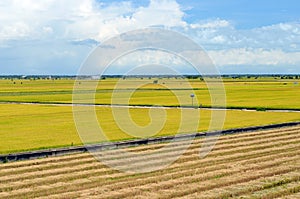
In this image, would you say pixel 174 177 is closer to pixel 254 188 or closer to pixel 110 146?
pixel 254 188

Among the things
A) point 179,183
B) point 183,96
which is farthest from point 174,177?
point 183,96

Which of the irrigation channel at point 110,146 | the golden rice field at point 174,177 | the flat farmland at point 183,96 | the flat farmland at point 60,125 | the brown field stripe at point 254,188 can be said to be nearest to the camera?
the brown field stripe at point 254,188

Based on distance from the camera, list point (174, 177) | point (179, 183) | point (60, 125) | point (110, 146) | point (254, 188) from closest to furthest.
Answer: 1. point (254, 188)
2. point (179, 183)
3. point (174, 177)
4. point (110, 146)
5. point (60, 125)

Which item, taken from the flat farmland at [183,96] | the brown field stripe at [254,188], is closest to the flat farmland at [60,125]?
the flat farmland at [183,96]

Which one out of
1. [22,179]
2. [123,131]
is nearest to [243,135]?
[123,131]

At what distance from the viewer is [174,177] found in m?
19.6

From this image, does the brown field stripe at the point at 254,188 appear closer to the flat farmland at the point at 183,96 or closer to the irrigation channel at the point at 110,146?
the irrigation channel at the point at 110,146

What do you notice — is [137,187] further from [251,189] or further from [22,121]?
[22,121]

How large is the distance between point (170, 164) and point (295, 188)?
653cm

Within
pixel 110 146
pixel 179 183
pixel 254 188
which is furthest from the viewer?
pixel 110 146

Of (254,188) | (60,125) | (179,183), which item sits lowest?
(254,188)

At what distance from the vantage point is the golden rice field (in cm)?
1708

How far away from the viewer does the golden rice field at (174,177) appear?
1708cm

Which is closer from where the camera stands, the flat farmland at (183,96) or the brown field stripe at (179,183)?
the brown field stripe at (179,183)
